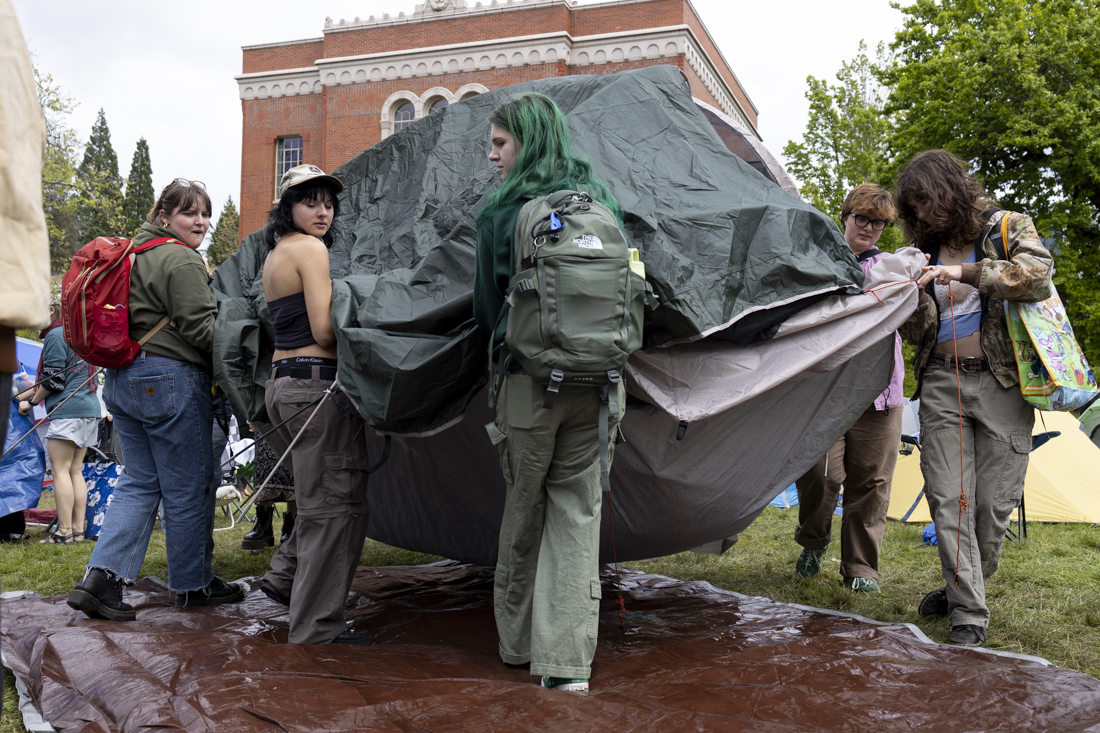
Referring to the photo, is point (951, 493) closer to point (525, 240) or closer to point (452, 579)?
point (525, 240)

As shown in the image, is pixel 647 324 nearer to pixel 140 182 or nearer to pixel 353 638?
pixel 353 638

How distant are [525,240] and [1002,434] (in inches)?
85.7

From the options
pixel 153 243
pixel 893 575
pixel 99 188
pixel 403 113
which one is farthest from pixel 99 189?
pixel 893 575

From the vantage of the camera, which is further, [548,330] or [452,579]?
[452,579]

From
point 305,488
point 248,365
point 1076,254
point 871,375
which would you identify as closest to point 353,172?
point 248,365

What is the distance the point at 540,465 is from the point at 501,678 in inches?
27.7

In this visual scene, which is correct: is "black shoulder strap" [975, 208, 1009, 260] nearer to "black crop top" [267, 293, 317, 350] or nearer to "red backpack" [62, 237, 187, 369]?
"black crop top" [267, 293, 317, 350]

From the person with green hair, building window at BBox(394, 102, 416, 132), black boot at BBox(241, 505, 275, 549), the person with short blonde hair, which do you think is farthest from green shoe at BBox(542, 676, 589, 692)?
building window at BBox(394, 102, 416, 132)

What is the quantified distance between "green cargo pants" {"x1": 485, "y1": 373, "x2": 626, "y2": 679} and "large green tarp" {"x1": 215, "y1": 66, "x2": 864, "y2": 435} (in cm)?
36

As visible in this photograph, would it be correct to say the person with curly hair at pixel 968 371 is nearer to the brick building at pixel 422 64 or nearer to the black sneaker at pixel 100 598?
the black sneaker at pixel 100 598

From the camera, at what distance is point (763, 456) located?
11.3 feet

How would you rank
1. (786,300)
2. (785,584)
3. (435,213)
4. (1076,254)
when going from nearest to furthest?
(786,300) < (435,213) < (785,584) < (1076,254)

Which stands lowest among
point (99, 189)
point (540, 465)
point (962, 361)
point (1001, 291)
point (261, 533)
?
point (261, 533)

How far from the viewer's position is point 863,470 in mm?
4316
